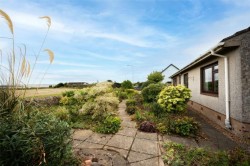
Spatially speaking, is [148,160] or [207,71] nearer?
[148,160]

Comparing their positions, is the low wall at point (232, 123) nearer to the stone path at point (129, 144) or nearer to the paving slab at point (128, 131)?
the stone path at point (129, 144)

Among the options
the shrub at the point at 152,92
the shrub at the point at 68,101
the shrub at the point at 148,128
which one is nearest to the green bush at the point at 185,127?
the shrub at the point at 148,128

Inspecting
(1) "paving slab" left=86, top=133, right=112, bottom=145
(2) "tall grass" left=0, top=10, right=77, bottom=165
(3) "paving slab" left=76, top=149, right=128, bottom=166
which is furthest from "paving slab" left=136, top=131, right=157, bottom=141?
(2) "tall grass" left=0, top=10, right=77, bottom=165

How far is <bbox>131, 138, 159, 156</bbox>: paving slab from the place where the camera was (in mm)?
3963

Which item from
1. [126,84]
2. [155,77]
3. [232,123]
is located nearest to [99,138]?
[232,123]

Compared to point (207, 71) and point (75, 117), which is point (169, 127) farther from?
point (207, 71)

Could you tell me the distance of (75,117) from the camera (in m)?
6.70

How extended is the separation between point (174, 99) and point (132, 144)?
4.12 metres

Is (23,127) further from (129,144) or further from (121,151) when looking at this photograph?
(129,144)

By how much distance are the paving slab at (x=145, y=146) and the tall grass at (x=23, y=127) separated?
1.80 meters

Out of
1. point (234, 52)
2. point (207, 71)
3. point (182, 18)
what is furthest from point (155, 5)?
point (207, 71)

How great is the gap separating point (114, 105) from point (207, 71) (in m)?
5.63

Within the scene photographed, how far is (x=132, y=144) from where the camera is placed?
14.3ft

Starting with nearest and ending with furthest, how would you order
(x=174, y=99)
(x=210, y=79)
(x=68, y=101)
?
(x=174, y=99) < (x=210, y=79) < (x=68, y=101)
